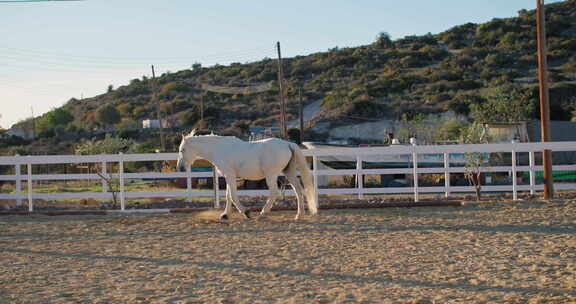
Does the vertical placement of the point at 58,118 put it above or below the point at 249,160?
above

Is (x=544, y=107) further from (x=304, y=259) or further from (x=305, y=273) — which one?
(x=305, y=273)

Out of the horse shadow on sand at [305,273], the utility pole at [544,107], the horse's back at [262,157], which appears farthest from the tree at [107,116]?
the horse shadow on sand at [305,273]

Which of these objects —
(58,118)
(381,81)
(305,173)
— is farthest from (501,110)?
(58,118)

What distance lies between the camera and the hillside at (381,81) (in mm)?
37594

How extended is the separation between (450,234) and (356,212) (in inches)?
111

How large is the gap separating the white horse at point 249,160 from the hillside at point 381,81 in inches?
1024

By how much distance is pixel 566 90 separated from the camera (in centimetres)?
3684

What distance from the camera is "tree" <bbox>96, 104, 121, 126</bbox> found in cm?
4743

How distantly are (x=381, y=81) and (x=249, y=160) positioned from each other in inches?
1463

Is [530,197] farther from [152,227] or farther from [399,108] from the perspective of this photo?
[399,108]

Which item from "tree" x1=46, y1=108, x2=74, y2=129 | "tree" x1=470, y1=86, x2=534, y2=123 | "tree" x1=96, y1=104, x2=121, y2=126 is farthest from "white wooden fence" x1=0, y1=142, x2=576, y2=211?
"tree" x1=46, y1=108, x2=74, y2=129

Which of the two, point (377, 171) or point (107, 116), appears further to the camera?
point (107, 116)

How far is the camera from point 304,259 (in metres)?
5.54

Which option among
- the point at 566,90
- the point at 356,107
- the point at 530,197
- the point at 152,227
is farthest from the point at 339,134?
the point at 152,227
